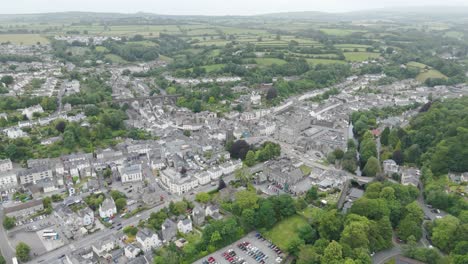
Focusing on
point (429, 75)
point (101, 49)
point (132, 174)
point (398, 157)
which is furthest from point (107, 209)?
point (101, 49)

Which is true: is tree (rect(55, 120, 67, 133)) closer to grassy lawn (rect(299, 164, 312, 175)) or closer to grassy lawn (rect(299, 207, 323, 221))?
grassy lawn (rect(299, 164, 312, 175))

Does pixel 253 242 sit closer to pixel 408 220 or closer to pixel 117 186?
pixel 408 220

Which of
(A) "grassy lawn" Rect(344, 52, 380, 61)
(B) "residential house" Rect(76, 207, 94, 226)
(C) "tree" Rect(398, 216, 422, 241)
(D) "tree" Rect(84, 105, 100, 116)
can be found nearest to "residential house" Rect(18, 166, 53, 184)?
(B) "residential house" Rect(76, 207, 94, 226)

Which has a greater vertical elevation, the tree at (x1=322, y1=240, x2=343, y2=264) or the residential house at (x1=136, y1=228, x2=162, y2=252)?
the tree at (x1=322, y1=240, x2=343, y2=264)

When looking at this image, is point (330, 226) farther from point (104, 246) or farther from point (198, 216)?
point (104, 246)

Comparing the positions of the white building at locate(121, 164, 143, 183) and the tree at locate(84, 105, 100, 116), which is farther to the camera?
the tree at locate(84, 105, 100, 116)

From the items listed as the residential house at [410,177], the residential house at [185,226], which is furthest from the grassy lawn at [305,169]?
the residential house at [185,226]
